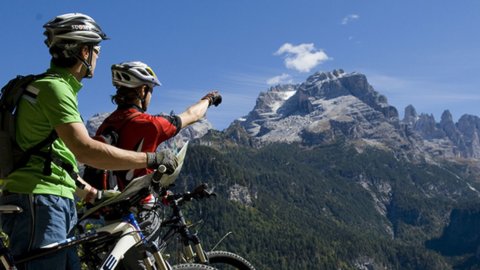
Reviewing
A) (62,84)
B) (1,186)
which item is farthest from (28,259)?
(62,84)

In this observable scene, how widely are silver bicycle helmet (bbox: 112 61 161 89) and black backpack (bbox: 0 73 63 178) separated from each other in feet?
5.79

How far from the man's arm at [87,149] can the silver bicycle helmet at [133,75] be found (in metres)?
1.93

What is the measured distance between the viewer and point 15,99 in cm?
472

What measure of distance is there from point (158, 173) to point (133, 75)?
6.30 ft

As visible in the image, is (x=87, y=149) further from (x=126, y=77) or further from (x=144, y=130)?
(x=126, y=77)

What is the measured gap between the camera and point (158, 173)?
4965mm

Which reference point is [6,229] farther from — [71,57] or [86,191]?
[71,57]

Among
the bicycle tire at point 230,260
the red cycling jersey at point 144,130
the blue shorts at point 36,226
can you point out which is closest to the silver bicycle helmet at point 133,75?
the red cycling jersey at point 144,130

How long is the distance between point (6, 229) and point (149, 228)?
59.8 inches

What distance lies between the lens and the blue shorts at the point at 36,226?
4652 mm

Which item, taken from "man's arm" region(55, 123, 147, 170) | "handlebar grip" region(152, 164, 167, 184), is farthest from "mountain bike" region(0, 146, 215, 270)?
"man's arm" region(55, 123, 147, 170)

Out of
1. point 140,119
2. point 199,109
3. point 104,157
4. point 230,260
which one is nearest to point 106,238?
point 104,157

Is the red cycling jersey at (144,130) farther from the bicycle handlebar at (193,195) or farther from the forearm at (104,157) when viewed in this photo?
the forearm at (104,157)

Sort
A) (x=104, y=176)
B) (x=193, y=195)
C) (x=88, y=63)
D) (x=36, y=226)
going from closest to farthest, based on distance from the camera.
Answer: (x=36, y=226) → (x=88, y=63) → (x=104, y=176) → (x=193, y=195)
